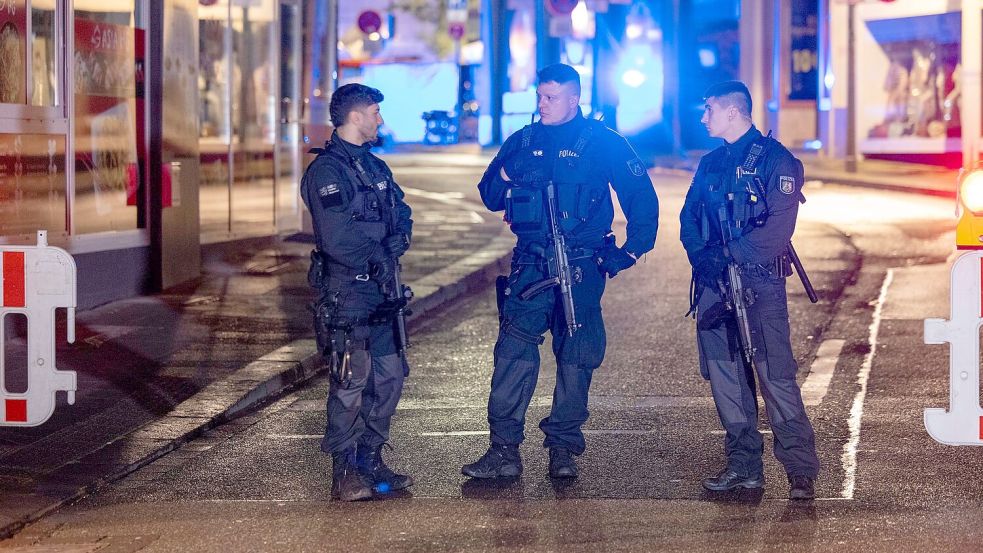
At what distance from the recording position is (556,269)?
662cm

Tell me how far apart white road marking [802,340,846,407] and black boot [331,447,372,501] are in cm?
300

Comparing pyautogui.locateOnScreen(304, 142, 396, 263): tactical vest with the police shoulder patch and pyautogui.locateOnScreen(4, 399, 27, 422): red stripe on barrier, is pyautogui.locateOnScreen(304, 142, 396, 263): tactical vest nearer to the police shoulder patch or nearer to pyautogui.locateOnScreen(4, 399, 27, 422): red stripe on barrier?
pyautogui.locateOnScreen(4, 399, 27, 422): red stripe on barrier

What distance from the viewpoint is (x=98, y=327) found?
10820 mm

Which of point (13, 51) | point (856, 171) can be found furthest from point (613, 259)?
point (856, 171)

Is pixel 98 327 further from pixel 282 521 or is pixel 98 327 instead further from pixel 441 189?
pixel 441 189

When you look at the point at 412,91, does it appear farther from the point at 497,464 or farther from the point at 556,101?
the point at 497,464

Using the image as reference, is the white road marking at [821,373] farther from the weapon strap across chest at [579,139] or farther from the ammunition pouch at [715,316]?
the weapon strap across chest at [579,139]

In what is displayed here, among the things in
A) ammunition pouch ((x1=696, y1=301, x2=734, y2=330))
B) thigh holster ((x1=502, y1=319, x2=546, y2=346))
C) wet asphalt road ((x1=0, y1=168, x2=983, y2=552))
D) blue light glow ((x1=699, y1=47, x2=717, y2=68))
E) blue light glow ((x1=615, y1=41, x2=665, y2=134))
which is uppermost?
blue light glow ((x1=699, y1=47, x2=717, y2=68))

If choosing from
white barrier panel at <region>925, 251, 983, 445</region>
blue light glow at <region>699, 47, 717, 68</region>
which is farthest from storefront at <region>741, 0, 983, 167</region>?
white barrier panel at <region>925, 251, 983, 445</region>

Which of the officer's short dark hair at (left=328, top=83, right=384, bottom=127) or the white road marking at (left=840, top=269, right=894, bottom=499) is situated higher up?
the officer's short dark hair at (left=328, top=83, right=384, bottom=127)

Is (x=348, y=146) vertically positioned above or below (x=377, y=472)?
above

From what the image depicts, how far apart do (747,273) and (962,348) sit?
0.91 metres

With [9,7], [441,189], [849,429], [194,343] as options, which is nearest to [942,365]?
[849,429]

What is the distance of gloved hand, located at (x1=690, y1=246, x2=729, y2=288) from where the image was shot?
6.41 m
